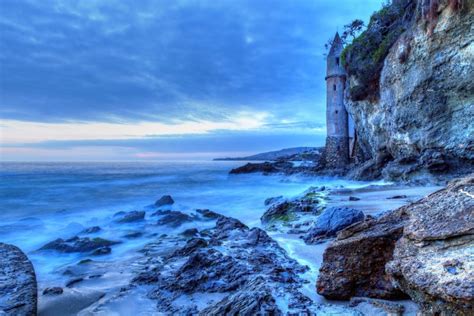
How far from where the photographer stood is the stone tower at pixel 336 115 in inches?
1017

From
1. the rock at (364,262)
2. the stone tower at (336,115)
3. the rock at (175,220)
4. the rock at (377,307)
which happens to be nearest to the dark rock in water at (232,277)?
the rock at (364,262)

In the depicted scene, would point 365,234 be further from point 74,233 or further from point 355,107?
point 355,107

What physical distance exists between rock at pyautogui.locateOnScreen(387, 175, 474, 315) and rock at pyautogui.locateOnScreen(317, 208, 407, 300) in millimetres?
424

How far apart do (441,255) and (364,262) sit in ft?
3.46

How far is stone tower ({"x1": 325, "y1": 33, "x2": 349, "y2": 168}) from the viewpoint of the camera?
2583 centimetres

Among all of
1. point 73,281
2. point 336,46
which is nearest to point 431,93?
point 73,281

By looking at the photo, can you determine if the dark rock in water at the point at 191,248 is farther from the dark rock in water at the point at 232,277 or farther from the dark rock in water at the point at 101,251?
the dark rock in water at the point at 101,251

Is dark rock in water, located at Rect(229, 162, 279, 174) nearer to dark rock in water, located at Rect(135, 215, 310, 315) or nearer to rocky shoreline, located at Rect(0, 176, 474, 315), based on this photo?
rocky shoreline, located at Rect(0, 176, 474, 315)

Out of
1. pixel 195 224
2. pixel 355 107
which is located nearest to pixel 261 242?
pixel 195 224

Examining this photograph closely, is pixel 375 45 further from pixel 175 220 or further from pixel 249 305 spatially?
pixel 249 305

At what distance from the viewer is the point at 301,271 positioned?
4.04 m

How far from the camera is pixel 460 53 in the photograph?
11297 mm

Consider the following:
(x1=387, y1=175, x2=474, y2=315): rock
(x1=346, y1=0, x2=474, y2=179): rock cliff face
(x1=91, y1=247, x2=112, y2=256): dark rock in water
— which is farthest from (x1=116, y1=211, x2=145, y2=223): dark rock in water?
(x1=346, y1=0, x2=474, y2=179): rock cliff face

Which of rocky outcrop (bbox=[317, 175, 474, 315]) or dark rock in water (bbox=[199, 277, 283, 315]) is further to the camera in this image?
dark rock in water (bbox=[199, 277, 283, 315])
